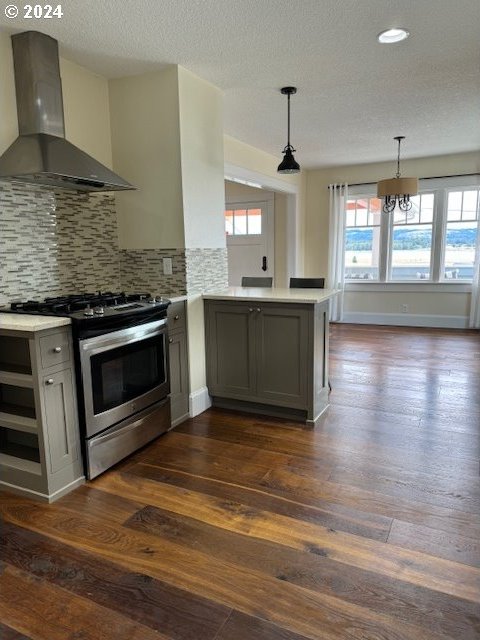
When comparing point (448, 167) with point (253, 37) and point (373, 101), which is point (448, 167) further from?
point (253, 37)

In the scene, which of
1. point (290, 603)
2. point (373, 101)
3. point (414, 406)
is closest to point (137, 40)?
point (373, 101)

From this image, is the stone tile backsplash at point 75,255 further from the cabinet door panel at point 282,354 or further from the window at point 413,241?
the window at point 413,241

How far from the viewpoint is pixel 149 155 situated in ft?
10.4

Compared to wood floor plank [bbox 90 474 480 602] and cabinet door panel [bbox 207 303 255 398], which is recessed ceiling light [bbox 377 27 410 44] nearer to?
cabinet door panel [bbox 207 303 255 398]

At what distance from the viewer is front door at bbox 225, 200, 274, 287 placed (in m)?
7.02

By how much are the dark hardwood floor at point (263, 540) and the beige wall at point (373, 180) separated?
389 centimetres

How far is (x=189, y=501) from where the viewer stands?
2232 mm

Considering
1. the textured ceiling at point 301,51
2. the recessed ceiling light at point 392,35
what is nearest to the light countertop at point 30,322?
the textured ceiling at point 301,51

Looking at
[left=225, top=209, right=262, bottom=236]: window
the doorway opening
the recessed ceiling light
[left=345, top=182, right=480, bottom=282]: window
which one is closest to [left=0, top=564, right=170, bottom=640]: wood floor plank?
the recessed ceiling light

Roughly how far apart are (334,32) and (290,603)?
2.92 m

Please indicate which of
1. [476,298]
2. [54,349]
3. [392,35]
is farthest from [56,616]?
[476,298]

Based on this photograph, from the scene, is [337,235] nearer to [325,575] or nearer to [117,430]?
[117,430]

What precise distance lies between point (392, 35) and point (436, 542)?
2773mm

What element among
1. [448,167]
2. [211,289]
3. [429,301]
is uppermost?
[448,167]
